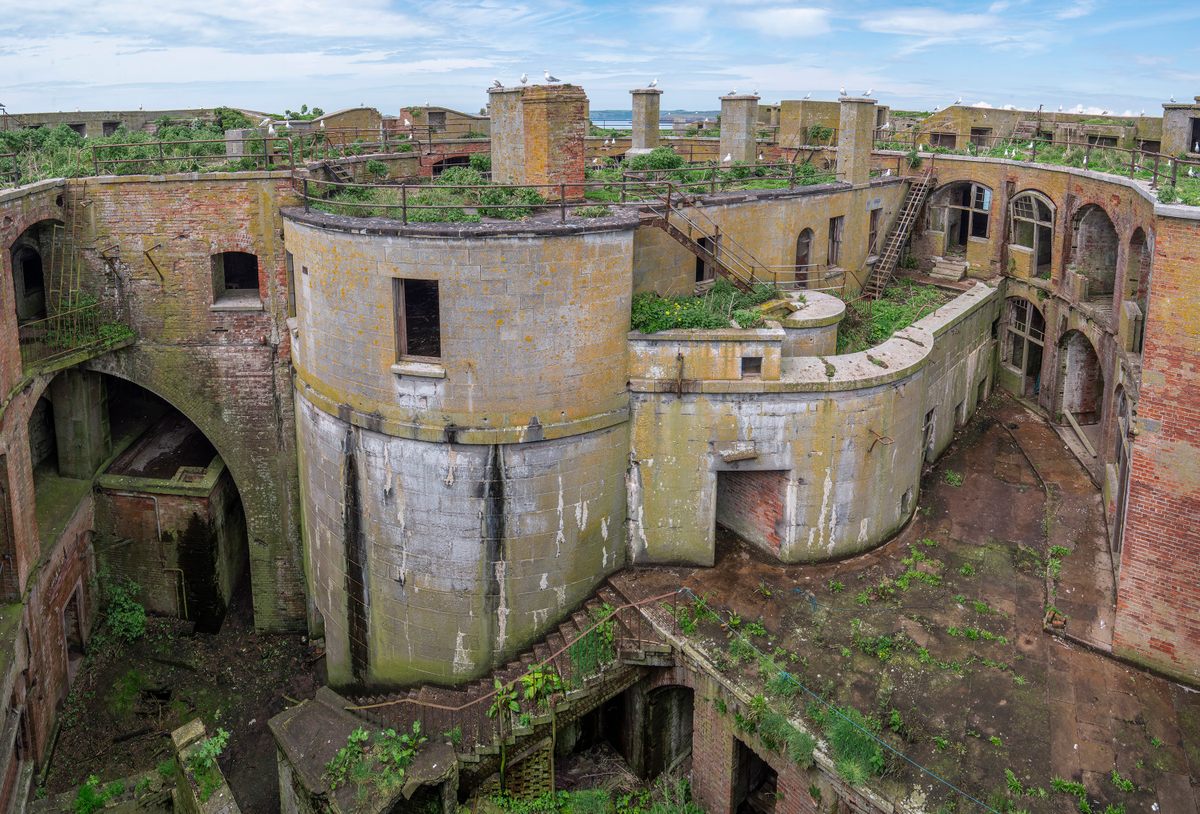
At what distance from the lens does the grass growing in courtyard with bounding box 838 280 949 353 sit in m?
21.5

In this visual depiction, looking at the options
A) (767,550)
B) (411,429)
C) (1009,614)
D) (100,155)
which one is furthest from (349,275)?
(1009,614)

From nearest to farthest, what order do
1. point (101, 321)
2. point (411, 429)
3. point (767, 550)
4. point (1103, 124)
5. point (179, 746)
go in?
point (179, 746) → point (411, 429) → point (767, 550) → point (101, 321) → point (1103, 124)

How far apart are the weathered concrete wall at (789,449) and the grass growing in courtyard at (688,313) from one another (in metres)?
1.06

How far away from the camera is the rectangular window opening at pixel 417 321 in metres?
16.6

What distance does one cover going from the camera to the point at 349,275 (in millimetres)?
16750

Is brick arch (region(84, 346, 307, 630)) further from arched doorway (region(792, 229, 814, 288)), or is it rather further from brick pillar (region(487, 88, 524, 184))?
arched doorway (region(792, 229, 814, 288))

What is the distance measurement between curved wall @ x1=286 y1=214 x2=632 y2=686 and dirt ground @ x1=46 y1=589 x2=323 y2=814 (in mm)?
3600

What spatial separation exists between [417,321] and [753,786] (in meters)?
11.4

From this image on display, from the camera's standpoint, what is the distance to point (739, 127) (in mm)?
25984

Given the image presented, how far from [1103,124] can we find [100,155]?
36370 millimetres

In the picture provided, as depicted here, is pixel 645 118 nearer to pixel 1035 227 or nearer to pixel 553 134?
pixel 553 134

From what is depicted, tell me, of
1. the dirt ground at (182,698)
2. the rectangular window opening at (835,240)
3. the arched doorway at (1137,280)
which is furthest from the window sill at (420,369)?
the arched doorway at (1137,280)

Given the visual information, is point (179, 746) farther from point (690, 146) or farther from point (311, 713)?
point (690, 146)

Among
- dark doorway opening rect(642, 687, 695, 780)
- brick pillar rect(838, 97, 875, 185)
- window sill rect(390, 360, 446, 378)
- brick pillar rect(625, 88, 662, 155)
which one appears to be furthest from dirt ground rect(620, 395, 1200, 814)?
brick pillar rect(625, 88, 662, 155)
